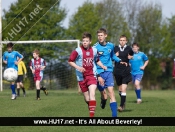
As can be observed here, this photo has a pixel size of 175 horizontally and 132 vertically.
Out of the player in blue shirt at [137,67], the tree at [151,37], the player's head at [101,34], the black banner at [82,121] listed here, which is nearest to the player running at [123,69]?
the player's head at [101,34]

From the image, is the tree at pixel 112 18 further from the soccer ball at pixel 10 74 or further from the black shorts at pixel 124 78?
the black shorts at pixel 124 78

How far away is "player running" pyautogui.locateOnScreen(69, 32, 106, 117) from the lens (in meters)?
11.5

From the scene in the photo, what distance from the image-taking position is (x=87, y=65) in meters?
11.7

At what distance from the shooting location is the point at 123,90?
15.0m

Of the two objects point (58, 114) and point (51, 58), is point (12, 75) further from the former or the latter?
point (51, 58)

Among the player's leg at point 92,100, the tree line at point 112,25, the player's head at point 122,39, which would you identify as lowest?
the player's leg at point 92,100

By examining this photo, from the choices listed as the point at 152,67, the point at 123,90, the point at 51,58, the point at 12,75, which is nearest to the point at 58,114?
the point at 123,90

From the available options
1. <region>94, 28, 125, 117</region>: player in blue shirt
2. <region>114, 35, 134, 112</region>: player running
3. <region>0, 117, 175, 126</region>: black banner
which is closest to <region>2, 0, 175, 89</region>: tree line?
<region>114, 35, 134, 112</region>: player running

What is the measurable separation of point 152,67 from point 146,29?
4774 millimetres

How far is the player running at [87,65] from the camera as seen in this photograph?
11.5m

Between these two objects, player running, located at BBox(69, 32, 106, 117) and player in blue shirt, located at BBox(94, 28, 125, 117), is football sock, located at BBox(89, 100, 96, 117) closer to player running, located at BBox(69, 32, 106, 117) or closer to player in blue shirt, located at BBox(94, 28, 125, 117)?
player running, located at BBox(69, 32, 106, 117)

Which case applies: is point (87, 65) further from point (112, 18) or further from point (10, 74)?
point (112, 18)

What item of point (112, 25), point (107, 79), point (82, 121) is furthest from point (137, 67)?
point (112, 25)

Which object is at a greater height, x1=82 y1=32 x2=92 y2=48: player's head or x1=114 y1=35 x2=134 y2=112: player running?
x1=82 y1=32 x2=92 y2=48: player's head
